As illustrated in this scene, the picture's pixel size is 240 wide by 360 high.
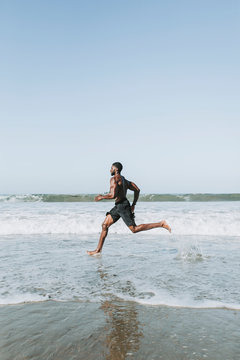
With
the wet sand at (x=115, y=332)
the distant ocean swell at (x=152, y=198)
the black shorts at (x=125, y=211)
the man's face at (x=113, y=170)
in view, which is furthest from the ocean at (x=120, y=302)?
the distant ocean swell at (x=152, y=198)

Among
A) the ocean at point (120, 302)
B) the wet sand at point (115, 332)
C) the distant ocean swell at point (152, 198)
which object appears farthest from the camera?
the distant ocean swell at point (152, 198)

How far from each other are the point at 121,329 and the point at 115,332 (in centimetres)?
9

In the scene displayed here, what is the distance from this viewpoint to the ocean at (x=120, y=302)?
2725 millimetres

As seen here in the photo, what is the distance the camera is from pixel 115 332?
3.02 m

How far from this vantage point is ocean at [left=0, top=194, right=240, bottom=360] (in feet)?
8.94

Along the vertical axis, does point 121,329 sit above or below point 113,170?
below

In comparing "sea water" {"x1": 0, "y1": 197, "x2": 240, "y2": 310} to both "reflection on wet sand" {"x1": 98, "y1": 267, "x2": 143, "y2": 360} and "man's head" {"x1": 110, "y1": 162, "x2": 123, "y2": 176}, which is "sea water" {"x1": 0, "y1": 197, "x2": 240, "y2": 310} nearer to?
"reflection on wet sand" {"x1": 98, "y1": 267, "x2": 143, "y2": 360}

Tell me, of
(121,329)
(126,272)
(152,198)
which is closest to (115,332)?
(121,329)

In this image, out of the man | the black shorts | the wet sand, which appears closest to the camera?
the wet sand

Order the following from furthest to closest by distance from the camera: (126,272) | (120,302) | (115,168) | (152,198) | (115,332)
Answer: (152,198)
(115,168)
(126,272)
(120,302)
(115,332)

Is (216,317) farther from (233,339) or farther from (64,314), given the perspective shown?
(64,314)

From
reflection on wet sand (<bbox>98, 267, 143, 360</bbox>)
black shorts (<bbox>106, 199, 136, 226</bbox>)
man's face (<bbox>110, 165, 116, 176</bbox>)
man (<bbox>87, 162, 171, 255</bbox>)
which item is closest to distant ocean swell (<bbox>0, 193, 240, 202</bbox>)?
man (<bbox>87, 162, 171, 255</bbox>)

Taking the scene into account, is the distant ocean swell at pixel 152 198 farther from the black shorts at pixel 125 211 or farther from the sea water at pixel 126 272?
the black shorts at pixel 125 211

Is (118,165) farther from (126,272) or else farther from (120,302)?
(120,302)
